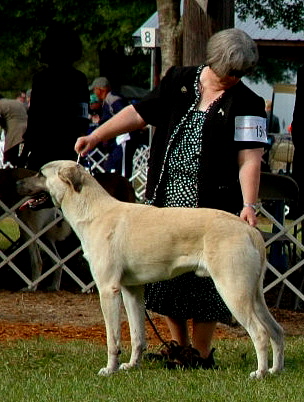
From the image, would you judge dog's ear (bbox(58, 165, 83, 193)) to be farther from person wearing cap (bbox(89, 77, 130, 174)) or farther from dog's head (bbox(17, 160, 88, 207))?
person wearing cap (bbox(89, 77, 130, 174))

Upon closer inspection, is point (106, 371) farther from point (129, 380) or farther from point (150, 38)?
point (150, 38)

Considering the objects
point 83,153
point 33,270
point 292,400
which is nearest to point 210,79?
point 83,153

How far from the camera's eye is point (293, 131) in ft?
32.8

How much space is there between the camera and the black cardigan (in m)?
6.24

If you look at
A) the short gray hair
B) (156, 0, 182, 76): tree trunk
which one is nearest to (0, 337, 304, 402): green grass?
the short gray hair

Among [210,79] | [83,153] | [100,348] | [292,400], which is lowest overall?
[100,348]

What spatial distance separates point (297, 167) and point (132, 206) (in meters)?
4.16

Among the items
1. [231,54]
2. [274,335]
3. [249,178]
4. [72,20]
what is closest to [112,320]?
[274,335]

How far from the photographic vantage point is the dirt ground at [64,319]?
27.5ft

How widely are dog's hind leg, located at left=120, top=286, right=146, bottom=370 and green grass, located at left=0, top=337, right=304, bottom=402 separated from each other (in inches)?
3.6

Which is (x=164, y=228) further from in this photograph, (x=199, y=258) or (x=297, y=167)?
(x=297, y=167)

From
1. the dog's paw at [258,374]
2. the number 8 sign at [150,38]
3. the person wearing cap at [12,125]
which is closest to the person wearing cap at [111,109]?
the person wearing cap at [12,125]

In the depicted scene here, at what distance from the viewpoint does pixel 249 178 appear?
6227 mm

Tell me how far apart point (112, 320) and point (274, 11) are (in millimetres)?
8484
